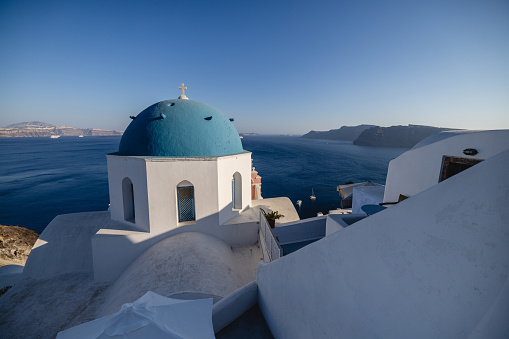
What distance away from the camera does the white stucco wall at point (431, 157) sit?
533cm

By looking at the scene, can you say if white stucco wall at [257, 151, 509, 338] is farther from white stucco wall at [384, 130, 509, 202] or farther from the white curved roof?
white stucco wall at [384, 130, 509, 202]

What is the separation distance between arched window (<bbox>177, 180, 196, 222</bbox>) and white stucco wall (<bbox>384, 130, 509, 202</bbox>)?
28.5 feet

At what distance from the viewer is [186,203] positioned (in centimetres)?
925

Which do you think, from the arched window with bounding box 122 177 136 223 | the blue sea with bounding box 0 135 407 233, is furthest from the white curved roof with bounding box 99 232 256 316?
the blue sea with bounding box 0 135 407 233

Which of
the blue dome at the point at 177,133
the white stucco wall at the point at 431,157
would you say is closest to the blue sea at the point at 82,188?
the white stucco wall at the point at 431,157

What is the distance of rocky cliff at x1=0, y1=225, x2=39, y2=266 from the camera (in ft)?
48.0

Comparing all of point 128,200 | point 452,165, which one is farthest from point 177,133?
point 452,165

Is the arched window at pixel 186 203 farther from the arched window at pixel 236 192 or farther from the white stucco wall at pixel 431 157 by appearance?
the white stucco wall at pixel 431 157

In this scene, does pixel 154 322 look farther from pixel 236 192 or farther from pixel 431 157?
pixel 431 157

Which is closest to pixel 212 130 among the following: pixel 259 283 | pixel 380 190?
pixel 259 283

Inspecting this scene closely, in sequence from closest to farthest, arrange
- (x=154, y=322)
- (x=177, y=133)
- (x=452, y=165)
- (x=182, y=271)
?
(x=154, y=322), (x=452, y=165), (x=182, y=271), (x=177, y=133)

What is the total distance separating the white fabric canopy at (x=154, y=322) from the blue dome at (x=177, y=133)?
5.95 m

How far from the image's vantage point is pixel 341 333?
2629 millimetres

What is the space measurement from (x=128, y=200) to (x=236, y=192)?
499cm
